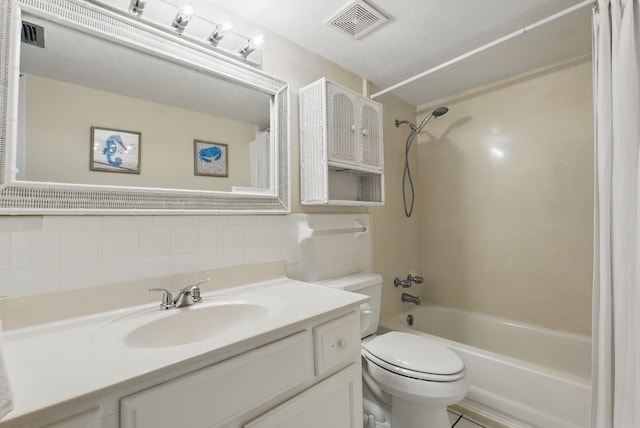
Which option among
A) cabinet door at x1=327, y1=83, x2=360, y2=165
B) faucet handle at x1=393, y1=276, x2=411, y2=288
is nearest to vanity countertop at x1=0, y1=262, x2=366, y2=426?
cabinet door at x1=327, y1=83, x2=360, y2=165

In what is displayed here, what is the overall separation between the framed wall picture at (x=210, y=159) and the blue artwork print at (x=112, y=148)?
0.26 m

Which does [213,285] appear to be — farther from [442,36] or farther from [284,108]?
[442,36]

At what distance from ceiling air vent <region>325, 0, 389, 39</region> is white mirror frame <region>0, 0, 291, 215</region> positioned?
16.1 inches

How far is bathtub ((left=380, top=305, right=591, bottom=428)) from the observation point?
131 centimetres

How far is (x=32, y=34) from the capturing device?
0.89 m

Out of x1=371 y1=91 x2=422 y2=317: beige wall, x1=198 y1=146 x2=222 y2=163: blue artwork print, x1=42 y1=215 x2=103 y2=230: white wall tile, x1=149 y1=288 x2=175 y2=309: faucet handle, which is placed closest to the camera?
x1=42 y1=215 x2=103 y2=230: white wall tile

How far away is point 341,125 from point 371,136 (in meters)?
0.26

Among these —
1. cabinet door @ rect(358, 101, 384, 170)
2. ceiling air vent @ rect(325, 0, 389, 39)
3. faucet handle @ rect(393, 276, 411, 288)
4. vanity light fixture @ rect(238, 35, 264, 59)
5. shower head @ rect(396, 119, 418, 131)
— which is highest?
ceiling air vent @ rect(325, 0, 389, 39)

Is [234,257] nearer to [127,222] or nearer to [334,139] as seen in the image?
[127,222]

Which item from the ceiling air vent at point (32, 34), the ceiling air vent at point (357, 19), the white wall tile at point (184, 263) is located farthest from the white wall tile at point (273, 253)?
the ceiling air vent at point (357, 19)

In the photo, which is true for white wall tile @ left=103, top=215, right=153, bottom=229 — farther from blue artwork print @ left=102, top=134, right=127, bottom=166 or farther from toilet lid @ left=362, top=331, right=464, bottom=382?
toilet lid @ left=362, top=331, right=464, bottom=382

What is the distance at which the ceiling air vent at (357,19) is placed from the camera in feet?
4.38

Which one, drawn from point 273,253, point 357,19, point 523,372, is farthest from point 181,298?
point 523,372

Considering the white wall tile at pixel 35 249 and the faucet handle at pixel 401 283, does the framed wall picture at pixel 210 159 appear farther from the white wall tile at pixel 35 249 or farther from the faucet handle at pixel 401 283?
the faucet handle at pixel 401 283
